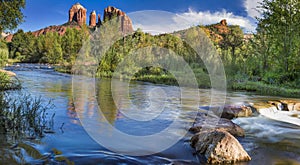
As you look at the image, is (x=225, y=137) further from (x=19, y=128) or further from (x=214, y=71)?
(x=214, y=71)

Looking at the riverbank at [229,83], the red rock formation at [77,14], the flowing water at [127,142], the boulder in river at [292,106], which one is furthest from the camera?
the red rock formation at [77,14]

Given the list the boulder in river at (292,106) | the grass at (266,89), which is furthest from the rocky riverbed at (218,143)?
the grass at (266,89)

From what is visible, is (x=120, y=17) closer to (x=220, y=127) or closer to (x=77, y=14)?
(x=220, y=127)

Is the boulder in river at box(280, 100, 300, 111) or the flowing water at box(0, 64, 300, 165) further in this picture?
the boulder in river at box(280, 100, 300, 111)

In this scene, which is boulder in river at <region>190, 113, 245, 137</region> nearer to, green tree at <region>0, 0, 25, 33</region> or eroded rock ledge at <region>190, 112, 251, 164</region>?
eroded rock ledge at <region>190, 112, 251, 164</region>

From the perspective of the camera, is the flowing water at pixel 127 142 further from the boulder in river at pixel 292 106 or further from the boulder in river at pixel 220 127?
the boulder in river at pixel 292 106

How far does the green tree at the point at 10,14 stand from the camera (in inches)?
461

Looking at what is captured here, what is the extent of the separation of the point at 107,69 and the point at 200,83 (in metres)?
12.2

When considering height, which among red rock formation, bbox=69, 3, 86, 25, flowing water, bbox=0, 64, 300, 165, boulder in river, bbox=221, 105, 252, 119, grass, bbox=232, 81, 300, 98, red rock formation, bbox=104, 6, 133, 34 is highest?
red rock formation, bbox=69, 3, 86, 25

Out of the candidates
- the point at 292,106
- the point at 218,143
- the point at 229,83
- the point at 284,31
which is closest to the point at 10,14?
the point at 218,143

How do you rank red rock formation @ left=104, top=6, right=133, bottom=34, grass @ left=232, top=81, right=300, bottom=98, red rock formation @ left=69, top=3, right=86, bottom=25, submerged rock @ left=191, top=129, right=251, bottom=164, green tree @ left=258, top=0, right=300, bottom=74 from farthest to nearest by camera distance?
red rock formation @ left=69, top=3, right=86, bottom=25
red rock formation @ left=104, top=6, right=133, bottom=34
green tree @ left=258, top=0, right=300, bottom=74
grass @ left=232, top=81, right=300, bottom=98
submerged rock @ left=191, top=129, right=251, bottom=164

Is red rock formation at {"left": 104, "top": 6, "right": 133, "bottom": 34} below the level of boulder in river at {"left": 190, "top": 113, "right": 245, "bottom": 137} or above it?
above

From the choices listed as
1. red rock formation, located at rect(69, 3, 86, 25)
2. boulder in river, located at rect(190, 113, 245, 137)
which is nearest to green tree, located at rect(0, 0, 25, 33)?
boulder in river, located at rect(190, 113, 245, 137)

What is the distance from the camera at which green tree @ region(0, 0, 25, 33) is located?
11716mm
